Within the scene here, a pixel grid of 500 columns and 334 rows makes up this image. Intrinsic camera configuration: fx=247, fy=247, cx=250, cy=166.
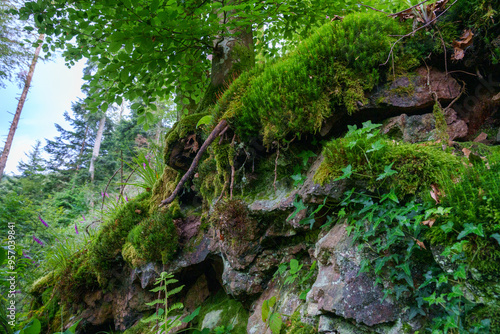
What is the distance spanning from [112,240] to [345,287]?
12.9 ft

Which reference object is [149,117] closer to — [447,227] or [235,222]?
[235,222]

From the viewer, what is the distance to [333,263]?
1.81 meters

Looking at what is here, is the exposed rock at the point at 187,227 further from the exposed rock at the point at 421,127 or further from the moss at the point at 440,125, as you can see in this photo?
the moss at the point at 440,125

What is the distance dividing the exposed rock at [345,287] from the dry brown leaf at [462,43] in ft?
5.93

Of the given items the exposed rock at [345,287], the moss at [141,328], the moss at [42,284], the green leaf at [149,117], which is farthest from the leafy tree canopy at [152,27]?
the moss at [42,284]

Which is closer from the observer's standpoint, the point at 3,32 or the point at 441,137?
the point at 441,137

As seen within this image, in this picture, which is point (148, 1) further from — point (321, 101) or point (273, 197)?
point (273, 197)

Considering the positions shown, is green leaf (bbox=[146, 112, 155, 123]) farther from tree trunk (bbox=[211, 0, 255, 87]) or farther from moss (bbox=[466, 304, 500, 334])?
moss (bbox=[466, 304, 500, 334])

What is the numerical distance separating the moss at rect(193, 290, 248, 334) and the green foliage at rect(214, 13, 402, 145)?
193cm

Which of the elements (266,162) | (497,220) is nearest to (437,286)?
(497,220)

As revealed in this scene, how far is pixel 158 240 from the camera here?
11.1ft

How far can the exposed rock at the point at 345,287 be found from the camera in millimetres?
1500

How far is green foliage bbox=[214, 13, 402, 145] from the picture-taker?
7.68 ft

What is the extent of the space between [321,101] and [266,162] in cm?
91
